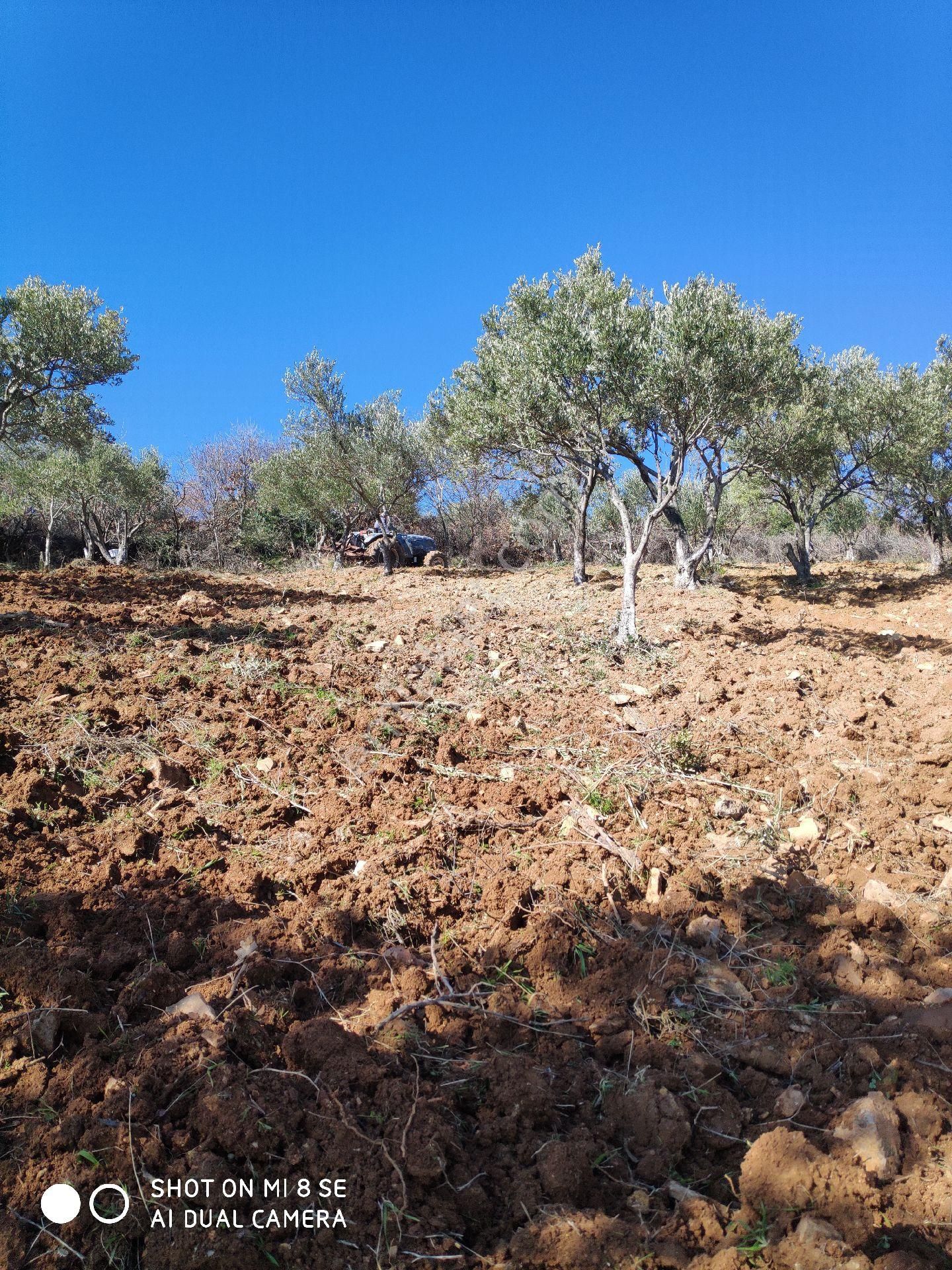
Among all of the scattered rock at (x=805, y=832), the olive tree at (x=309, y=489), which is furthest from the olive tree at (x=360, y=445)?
the scattered rock at (x=805, y=832)

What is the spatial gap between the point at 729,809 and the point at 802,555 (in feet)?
52.3

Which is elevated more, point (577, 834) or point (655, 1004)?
point (577, 834)

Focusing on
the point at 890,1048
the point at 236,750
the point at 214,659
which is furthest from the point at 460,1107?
the point at 214,659

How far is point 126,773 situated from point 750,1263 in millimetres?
4392

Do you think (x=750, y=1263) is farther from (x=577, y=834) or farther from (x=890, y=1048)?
(x=577, y=834)

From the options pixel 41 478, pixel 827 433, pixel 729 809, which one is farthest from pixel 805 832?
pixel 41 478

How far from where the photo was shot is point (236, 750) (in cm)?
511

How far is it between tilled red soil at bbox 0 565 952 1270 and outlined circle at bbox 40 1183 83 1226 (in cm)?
2

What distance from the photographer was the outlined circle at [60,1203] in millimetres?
1934

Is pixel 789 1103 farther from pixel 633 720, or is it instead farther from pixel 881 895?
pixel 633 720

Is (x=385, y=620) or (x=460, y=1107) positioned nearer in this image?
(x=460, y=1107)

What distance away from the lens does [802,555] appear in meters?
18.3

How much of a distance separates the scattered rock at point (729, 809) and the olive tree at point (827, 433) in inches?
513

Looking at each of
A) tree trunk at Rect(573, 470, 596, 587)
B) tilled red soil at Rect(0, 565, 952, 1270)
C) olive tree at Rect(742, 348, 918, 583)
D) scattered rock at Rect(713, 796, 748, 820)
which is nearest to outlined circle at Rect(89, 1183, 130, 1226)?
tilled red soil at Rect(0, 565, 952, 1270)
